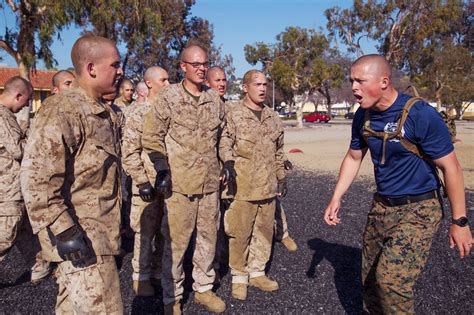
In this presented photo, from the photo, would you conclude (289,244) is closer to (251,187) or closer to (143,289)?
(251,187)

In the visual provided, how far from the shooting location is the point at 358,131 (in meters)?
3.59

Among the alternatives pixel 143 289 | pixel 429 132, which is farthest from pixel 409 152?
pixel 143 289

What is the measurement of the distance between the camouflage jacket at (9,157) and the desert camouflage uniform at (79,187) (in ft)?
6.47

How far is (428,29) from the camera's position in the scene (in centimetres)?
3322

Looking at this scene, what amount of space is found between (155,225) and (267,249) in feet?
3.89

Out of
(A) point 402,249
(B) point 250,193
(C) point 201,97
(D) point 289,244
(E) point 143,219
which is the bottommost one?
(D) point 289,244

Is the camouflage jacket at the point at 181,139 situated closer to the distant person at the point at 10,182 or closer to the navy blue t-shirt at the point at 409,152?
the navy blue t-shirt at the point at 409,152

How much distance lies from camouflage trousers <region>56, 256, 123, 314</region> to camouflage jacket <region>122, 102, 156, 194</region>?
3.99 feet

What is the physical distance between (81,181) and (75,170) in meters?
0.07

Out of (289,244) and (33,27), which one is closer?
(289,244)

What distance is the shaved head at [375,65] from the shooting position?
3.11 metres

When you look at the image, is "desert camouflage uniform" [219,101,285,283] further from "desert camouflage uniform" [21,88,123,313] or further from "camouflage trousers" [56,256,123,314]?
"camouflage trousers" [56,256,123,314]

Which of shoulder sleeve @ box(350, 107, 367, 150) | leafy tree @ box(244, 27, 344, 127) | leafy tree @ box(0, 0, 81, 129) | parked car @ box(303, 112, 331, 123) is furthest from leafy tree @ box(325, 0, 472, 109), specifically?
shoulder sleeve @ box(350, 107, 367, 150)

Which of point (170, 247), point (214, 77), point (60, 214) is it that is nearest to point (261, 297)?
point (170, 247)
